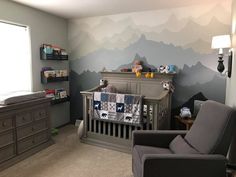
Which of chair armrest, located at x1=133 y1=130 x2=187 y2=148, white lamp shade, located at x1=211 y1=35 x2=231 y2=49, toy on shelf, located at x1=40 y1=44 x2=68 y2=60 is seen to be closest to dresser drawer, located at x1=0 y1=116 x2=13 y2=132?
toy on shelf, located at x1=40 y1=44 x2=68 y2=60

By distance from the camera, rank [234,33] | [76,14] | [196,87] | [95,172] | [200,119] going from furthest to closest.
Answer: [76,14]
[196,87]
[95,172]
[234,33]
[200,119]

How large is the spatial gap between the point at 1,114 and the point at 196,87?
3076 millimetres

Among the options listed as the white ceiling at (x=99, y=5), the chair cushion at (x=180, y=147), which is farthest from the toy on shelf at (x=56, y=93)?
the chair cushion at (x=180, y=147)

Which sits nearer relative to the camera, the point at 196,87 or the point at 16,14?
the point at 16,14

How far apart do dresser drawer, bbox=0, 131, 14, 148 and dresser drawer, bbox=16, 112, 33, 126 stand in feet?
0.54

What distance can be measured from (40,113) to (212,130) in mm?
2504

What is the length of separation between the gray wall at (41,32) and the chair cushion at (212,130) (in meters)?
2.90

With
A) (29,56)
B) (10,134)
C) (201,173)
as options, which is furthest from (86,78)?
(201,173)

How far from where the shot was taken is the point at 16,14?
3127 mm

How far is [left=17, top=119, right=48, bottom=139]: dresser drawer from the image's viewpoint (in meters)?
2.74

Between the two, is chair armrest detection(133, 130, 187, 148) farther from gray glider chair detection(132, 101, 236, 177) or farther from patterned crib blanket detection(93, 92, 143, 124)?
patterned crib blanket detection(93, 92, 143, 124)

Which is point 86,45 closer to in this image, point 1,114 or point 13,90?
point 13,90

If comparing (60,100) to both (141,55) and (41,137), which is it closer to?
(41,137)

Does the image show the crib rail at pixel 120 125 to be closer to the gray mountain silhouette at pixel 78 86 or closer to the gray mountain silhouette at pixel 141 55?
the gray mountain silhouette at pixel 141 55
